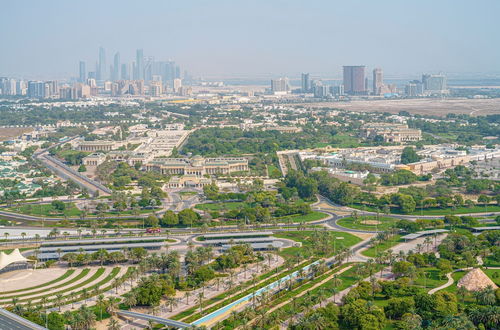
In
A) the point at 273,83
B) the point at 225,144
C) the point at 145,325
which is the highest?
the point at 273,83

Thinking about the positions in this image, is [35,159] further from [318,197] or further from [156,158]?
[318,197]

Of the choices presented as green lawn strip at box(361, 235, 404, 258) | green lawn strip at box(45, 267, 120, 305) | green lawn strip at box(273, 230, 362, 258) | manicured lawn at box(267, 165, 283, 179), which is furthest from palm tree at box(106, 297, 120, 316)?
manicured lawn at box(267, 165, 283, 179)

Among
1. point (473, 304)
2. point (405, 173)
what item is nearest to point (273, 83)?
point (405, 173)

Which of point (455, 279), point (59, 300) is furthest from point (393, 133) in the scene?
point (59, 300)

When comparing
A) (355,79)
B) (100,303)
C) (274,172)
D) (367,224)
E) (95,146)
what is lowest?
(100,303)

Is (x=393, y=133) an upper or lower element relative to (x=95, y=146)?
upper

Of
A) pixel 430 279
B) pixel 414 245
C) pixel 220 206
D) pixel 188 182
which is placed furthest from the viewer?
pixel 188 182

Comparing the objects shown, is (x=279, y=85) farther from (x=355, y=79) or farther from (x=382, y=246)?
(x=382, y=246)

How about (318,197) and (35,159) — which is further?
(35,159)
